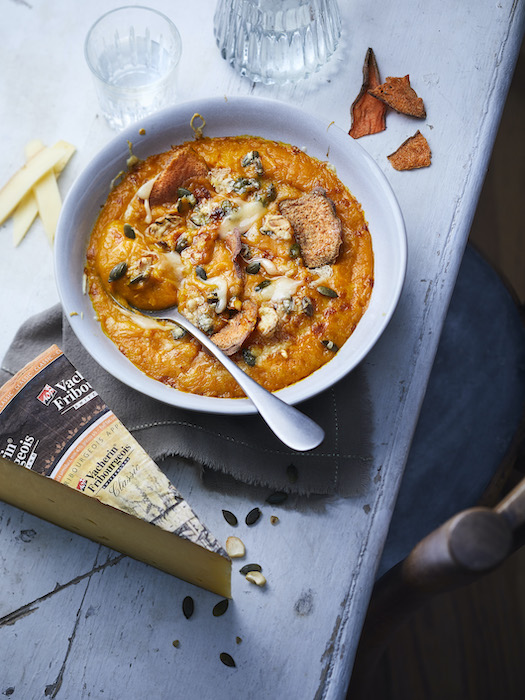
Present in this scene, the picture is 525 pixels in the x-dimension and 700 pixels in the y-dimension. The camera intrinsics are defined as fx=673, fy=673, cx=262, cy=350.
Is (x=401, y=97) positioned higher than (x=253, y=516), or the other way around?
(x=401, y=97)

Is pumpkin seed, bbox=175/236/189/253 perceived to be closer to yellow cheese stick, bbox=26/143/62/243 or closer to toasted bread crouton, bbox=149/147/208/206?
toasted bread crouton, bbox=149/147/208/206

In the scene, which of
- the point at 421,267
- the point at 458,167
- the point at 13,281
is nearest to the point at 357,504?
the point at 421,267

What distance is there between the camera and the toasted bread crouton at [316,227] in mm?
2314

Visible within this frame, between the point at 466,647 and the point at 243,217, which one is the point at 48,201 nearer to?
the point at 243,217

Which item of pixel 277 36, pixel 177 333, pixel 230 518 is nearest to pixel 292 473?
pixel 230 518

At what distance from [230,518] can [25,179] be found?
155 centimetres

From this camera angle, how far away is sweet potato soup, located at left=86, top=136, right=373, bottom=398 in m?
2.25

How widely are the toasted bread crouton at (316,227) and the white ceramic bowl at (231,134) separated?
0.47 ft

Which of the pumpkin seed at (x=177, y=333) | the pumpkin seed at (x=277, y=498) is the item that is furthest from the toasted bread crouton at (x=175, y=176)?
the pumpkin seed at (x=277, y=498)

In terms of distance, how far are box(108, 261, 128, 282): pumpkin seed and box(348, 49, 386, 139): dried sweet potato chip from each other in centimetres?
110

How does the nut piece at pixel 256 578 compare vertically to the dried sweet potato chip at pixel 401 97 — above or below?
below

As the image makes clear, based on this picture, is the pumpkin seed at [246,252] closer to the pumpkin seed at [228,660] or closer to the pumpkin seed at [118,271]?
the pumpkin seed at [118,271]

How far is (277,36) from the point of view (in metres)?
2.68

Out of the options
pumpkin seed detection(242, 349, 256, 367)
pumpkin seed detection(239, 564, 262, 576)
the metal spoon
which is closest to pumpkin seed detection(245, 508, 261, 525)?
pumpkin seed detection(239, 564, 262, 576)
